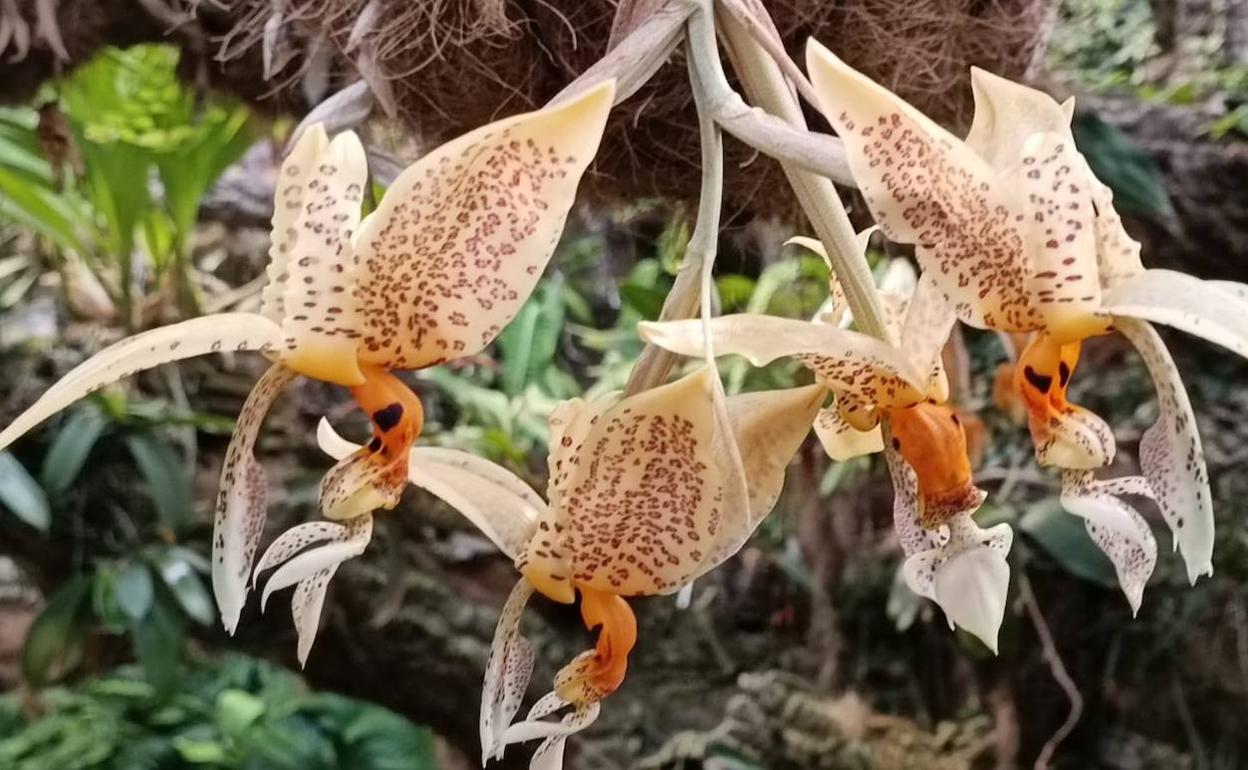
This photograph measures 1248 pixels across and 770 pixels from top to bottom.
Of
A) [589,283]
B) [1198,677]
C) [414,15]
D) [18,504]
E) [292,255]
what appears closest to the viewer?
[292,255]

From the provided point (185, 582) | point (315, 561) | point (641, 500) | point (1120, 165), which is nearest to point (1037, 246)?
point (641, 500)

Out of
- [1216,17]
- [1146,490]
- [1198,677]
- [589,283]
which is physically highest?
[1146,490]

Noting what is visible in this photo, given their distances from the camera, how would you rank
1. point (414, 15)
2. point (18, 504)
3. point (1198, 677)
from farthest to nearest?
point (1198, 677) < point (18, 504) < point (414, 15)

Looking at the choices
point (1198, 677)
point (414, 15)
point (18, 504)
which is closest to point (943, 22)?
point (414, 15)

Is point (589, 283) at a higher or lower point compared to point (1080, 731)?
higher

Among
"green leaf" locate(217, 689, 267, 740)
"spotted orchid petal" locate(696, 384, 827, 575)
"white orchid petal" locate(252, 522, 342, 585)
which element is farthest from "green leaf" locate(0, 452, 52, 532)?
"spotted orchid petal" locate(696, 384, 827, 575)

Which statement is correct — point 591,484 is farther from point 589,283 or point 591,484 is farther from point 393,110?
point 589,283

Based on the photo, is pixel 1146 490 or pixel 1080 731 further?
pixel 1080 731
